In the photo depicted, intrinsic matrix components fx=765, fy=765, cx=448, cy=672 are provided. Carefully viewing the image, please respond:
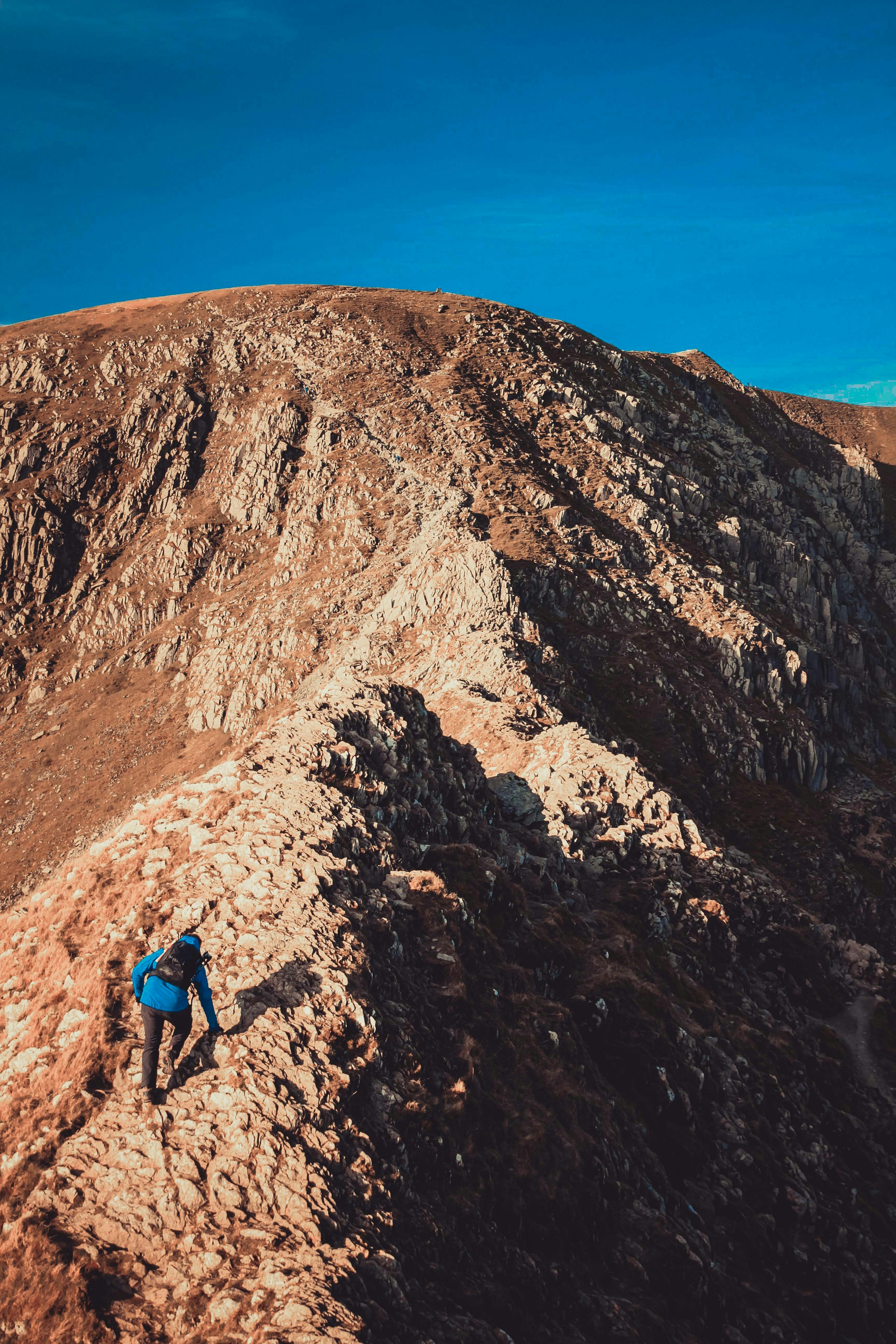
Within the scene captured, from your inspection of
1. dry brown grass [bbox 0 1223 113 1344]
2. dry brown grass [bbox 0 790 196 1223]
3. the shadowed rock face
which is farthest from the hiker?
dry brown grass [bbox 0 1223 113 1344]

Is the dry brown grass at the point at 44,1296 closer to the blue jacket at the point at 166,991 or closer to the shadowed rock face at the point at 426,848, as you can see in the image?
the shadowed rock face at the point at 426,848

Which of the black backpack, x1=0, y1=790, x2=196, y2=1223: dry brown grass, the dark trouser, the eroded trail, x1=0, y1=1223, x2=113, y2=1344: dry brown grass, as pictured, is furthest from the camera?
the eroded trail

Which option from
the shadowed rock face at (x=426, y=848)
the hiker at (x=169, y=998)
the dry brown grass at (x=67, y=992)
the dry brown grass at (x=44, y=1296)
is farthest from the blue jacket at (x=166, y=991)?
the dry brown grass at (x=44, y=1296)

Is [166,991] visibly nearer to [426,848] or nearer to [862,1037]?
[426,848]

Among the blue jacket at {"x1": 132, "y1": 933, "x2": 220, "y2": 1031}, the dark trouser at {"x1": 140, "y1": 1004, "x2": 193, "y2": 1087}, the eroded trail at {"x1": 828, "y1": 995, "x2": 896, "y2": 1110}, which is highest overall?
the blue jacket at {"x1": 132, "y1": 933, "x2": 220, "y2": 1031}

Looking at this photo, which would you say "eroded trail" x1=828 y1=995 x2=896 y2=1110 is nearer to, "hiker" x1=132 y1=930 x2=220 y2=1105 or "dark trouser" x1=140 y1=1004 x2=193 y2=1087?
"hiker" x1=132 y1=930 x2=220 y2=1105

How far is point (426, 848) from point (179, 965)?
9.13 m

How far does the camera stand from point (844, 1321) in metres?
17.5

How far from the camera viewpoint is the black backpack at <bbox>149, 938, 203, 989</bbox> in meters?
10.5

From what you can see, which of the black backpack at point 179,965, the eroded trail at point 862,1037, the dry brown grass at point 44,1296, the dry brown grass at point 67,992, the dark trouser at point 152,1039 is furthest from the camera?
the eroded trail at point 862,1037

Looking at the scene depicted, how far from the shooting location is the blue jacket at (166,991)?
34.0ft

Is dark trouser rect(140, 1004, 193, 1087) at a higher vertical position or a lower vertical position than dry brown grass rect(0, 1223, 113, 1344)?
higher

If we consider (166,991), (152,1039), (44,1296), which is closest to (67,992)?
(152,1039)

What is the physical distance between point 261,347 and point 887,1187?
98123 millimetres
